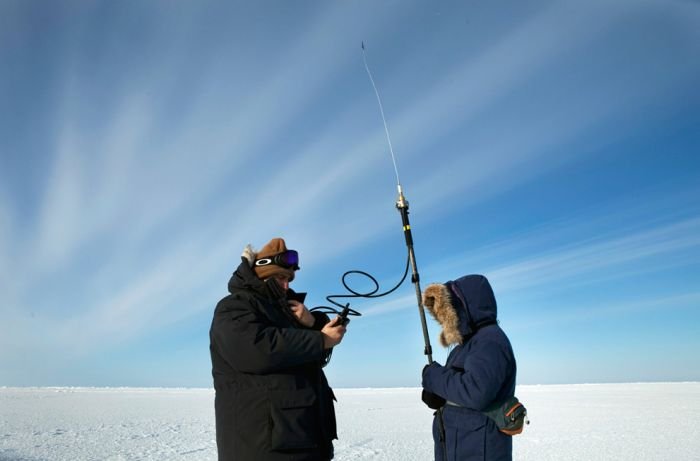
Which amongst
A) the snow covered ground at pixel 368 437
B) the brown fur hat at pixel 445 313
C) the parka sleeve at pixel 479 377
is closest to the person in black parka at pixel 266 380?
the parka sleeve at pixel 479 377

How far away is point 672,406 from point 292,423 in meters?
15.9

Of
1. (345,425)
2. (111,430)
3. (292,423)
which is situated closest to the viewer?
(292,423)

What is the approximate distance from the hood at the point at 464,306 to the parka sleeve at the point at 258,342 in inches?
A: 37.1

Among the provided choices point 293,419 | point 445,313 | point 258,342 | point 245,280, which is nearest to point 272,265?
point 245,280

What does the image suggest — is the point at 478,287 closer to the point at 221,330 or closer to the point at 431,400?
the point at 431,400

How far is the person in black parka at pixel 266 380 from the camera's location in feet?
6.23

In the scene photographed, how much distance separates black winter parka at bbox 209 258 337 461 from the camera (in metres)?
1.90

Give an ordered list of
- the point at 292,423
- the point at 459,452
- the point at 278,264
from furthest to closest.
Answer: the point at 459,452 < the point at 278,264 < the point at 292,423

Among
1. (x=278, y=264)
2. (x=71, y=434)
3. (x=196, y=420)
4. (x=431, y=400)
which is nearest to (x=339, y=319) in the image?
(x=278, y=264)

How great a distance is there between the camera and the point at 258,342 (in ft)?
Result: 6.26

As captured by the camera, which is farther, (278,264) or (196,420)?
(196,420)

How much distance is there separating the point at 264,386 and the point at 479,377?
3.41 feet

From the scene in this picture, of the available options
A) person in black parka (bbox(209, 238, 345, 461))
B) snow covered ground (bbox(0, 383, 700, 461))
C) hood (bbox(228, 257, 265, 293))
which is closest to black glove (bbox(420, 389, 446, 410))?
person in black parka (bbox(209, 238, 345, 461))

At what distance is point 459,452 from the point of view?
2457 millimetres
